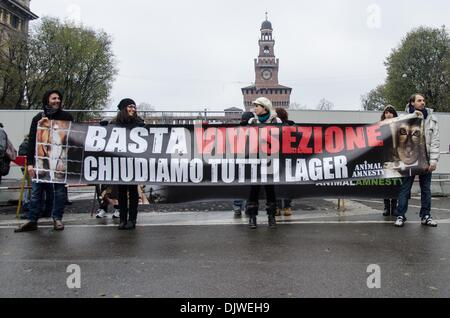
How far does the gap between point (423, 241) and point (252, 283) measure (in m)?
2.81

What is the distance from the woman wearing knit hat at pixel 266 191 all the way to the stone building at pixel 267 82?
5635 inches

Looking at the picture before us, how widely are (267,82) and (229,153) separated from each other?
149159 millimetres

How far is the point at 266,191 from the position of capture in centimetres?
705

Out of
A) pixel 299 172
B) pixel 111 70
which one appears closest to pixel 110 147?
pixel 299 172

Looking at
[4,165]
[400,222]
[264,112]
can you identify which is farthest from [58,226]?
[400,222]

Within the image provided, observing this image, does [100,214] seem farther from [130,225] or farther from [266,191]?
[266,191]

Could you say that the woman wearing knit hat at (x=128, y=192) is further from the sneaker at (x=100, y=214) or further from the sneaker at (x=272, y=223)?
the sneaker at (x=272, y=223)

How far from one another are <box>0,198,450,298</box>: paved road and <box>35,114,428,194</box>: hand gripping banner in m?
0.75

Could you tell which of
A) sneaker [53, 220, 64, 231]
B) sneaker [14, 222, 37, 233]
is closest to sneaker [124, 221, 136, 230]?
sneaker [53, 220, 64, 231]

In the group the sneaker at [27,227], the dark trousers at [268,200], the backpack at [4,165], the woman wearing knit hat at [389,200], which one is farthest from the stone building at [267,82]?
the sneaker at [27,227]

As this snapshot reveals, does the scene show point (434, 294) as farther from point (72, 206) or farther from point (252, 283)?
point (72, 206)

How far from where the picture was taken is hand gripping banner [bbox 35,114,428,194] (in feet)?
23.2
